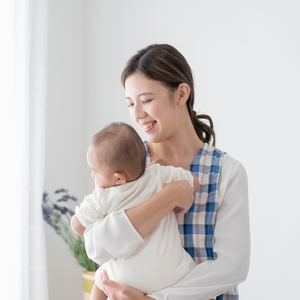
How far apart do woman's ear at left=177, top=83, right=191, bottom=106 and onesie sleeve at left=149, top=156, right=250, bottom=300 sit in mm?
260

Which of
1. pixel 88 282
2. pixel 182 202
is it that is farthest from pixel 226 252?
pixel 88 282

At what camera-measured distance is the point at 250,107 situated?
2750 mm

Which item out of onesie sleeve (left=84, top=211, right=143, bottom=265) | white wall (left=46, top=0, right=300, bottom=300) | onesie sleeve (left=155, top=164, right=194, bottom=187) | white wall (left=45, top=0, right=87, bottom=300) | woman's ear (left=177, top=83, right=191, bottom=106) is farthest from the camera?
white wall (left=45, top=0, right=87, bottom=300)

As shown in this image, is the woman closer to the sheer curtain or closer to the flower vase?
the sheer curtain

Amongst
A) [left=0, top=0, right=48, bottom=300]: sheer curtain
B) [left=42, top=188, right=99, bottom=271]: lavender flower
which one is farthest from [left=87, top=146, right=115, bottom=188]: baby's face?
[left=42, top=188, right=99, bottom=271]: lavender flower

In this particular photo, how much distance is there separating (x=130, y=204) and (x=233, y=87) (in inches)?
62.5

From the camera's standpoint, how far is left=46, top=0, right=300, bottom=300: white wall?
2.62 metres

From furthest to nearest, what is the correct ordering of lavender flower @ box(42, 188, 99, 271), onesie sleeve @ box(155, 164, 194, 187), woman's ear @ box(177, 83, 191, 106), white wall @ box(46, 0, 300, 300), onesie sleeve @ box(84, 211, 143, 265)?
lavender flower @ box(42, 188, 99, 271) < white wall @ box(46, 0, 300, 300) < woman's ear @ box(177, 83, 191, 106) < onesie sleeve @ box(155, 164, 194, 187) < onesie sleeve @ box(84, 211, 143, 265)

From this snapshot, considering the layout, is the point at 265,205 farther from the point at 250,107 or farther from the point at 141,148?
the point at 141,148

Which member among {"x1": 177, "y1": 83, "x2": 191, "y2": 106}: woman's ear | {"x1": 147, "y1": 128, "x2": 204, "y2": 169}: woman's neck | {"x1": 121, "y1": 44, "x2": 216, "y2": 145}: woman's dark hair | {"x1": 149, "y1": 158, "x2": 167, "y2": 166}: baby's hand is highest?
{"x1": 121, "y1": 44, "x2": 216, "y2": 145}: woman's dark hair

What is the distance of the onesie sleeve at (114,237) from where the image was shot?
4.42 ft

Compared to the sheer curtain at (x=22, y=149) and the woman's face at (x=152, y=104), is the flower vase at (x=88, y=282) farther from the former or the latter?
the woman's face at (x=152, y=104)

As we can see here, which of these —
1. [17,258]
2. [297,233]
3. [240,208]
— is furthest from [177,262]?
[17,258]

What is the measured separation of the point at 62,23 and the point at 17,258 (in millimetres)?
1591
